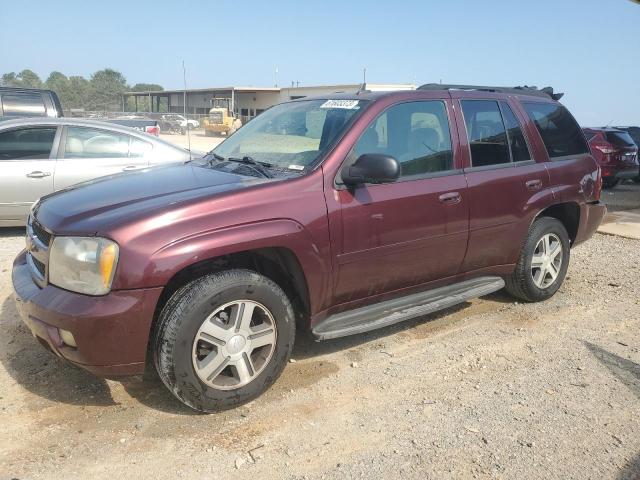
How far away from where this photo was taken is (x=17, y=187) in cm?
650

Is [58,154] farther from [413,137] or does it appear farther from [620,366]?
[620,366]

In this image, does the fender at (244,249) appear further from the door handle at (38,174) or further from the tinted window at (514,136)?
the door handle at (38,174)

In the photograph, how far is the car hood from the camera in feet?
9.33

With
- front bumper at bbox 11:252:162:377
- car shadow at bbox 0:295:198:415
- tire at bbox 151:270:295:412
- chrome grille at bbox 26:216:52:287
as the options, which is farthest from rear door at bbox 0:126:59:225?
tire at bbox 151:270:295:412

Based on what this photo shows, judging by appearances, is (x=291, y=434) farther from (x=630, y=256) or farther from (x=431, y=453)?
(x=630, y=256)

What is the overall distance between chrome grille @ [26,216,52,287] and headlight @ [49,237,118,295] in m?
0.15

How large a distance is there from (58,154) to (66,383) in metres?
4.23

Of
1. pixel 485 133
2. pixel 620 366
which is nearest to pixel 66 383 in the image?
pixel 485 133

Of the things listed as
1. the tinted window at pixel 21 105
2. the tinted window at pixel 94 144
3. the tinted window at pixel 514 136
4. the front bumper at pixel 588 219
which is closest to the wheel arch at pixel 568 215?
the front bumper at pixel 588 219

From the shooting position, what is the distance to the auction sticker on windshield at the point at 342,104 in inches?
148

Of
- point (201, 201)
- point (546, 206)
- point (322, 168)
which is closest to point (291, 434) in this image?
point (201, 201)

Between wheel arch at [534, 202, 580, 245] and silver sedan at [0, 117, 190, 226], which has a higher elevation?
silver sedan at [0, 117, 190, 226]

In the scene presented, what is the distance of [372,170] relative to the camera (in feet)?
10.6

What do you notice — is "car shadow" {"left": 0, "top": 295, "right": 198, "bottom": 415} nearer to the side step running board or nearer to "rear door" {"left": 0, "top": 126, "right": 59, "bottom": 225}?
the side step running board
